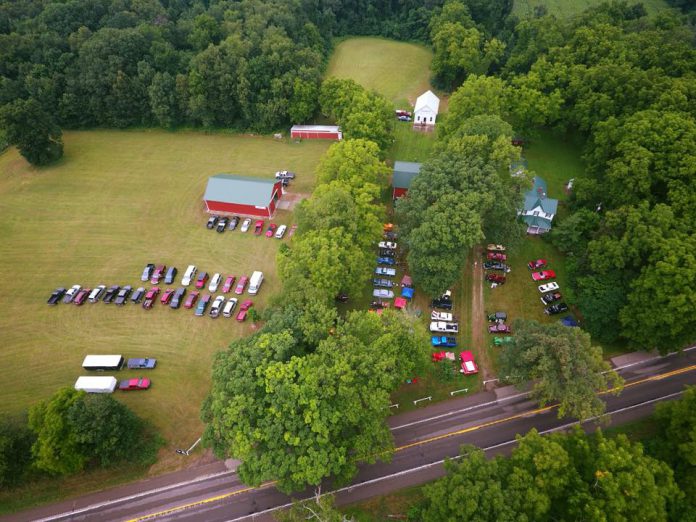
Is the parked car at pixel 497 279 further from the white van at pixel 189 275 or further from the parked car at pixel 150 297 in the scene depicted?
the parked car at pixel 150 297

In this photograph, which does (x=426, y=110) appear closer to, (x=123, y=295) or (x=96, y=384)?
(x=123, y=295)

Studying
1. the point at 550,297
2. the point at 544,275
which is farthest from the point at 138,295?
the point at 544,275

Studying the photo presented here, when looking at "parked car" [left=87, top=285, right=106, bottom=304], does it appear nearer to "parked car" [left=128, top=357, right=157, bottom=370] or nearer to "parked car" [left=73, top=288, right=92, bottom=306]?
"parked car" [left=73, top=288, right=92, bottom=306]

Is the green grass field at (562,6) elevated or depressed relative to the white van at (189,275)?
elevated

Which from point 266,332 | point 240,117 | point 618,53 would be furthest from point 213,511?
point 618,53

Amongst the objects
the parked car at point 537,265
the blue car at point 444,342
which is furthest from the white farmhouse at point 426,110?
the blue car at point 444,342
